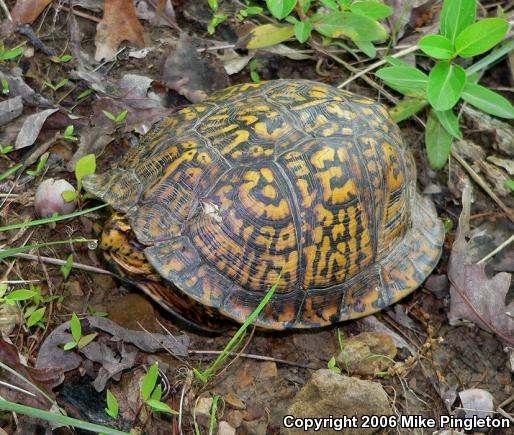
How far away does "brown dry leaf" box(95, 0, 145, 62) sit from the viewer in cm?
424

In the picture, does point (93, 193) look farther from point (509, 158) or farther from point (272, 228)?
point (509, 158)

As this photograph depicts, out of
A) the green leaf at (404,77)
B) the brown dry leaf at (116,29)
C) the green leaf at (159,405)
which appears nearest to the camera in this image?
the green leaf at (159,405)

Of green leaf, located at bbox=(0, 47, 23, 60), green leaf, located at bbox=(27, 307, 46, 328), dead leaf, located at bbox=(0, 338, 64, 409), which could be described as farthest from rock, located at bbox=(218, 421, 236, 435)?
green leaf, located at bbox=(0, 47, 23, 60)

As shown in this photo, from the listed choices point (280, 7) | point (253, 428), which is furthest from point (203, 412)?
point (280, 7)

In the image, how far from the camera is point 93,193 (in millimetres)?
3229

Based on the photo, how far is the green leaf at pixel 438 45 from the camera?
11.8ft

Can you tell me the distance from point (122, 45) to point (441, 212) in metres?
2.56

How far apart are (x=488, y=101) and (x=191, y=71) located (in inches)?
79.2

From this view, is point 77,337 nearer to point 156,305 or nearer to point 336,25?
point 156,305

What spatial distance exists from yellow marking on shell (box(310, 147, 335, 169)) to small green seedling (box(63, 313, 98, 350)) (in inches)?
56.5

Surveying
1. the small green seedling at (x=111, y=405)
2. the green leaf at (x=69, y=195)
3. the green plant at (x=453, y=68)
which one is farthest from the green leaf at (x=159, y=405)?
the green plant at (x=453, y=68)

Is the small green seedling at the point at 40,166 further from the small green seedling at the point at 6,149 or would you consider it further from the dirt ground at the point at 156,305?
the small green seedling at the point at 6,149

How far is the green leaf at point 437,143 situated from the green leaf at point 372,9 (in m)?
0.74

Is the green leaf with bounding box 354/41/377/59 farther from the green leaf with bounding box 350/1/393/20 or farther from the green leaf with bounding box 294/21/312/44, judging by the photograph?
the green leaf with bounding box 294/21/312/44
